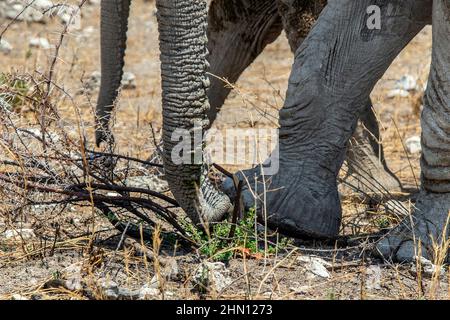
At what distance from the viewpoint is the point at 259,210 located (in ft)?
13.1

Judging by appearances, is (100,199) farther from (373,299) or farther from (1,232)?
(373,299)

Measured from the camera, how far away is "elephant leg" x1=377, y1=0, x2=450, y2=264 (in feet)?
12.3

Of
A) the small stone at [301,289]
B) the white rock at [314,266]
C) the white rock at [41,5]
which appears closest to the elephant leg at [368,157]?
the white rock at [41,5]

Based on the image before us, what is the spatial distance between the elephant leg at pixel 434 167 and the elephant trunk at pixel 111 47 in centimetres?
106

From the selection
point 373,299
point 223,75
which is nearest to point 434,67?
point 373,299

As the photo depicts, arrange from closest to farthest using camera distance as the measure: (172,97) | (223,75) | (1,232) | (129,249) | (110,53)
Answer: (172,97), (129,249), (1,232), (110,53), (223,75)

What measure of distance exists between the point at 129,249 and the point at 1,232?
53 centimetres

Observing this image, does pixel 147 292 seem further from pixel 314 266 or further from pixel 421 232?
pixel 421 232

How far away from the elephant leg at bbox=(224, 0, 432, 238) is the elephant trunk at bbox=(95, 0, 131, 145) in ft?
1.86

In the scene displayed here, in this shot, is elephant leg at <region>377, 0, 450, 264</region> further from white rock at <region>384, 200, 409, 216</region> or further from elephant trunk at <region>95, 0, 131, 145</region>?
elephant trunk at <region>95, 0, 131, 145</region>

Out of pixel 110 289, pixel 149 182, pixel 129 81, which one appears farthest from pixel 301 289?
pixel 129 81

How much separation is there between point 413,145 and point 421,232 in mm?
2285

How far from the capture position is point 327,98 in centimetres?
406

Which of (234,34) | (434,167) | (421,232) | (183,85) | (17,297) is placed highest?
(234,34)
